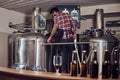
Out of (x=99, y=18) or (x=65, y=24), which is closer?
(x=65, y=24)

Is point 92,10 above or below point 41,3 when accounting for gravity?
below

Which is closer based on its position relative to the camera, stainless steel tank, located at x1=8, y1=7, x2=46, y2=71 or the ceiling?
stainless steel tank, located at x1=8, y1=7, x2=46, y2=71

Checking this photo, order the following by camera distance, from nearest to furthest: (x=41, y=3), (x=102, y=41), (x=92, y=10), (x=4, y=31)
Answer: (x=102, y=41)
(x=41, y=3)
(x=92, y=10)
(x=4, y=31)

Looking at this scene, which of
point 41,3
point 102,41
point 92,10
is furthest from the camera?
point 92,10

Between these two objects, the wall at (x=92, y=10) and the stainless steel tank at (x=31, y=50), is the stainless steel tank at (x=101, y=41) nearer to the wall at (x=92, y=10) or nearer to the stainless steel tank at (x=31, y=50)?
the wall at (x=92, y=10)

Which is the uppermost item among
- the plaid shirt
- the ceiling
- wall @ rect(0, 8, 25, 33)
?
the ceiling

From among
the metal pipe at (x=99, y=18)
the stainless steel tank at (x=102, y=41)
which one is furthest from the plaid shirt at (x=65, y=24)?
the metal pipe at (x=99, y=18)

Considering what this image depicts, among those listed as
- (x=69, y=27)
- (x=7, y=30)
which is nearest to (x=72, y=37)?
(x=69, y=27)

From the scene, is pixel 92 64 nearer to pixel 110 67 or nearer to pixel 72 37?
pixel 110 67

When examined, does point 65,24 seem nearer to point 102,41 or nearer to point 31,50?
point 102,41

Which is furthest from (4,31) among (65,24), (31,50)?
(65,24)

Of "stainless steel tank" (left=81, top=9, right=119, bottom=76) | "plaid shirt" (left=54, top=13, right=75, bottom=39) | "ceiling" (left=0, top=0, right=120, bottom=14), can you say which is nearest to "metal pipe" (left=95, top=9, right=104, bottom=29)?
"ceiling" (left=0, top=0, right=120, bottom=14)

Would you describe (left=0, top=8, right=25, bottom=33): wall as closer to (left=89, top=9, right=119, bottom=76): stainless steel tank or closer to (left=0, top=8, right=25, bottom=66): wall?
(left=0, top=8, right=25, bottom=66): wall

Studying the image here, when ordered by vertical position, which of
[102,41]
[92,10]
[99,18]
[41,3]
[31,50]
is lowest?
[31,50]
